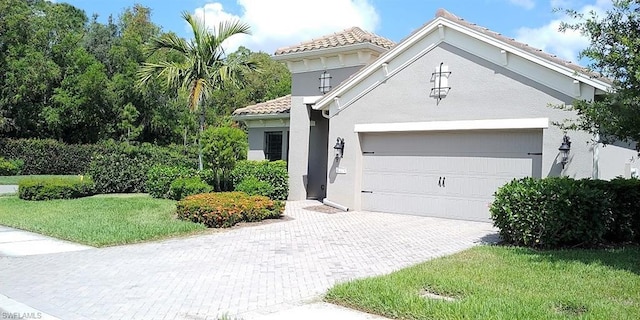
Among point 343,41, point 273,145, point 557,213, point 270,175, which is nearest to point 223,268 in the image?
point 557,213

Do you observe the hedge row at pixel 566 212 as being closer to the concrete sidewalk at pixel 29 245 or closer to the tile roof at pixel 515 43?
the tile roof at pixel 515 43

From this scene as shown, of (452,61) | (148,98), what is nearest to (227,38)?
(452,61)

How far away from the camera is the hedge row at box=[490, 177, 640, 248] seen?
8.98 metres

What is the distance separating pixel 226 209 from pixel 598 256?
7.65 metres

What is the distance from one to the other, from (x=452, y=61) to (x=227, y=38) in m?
8.57

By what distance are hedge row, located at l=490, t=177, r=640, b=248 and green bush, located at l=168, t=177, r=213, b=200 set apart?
9182 mm

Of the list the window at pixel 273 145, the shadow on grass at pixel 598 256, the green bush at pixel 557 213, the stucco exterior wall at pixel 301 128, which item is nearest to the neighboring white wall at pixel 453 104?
the stucco exterior wall at pixel 301 128

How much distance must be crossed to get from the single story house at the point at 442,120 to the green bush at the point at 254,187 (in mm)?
1702

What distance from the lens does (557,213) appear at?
8.97m

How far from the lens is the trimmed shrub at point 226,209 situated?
12.0 m

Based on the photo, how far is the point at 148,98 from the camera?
33.1 metres

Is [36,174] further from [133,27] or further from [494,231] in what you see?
[494,231]

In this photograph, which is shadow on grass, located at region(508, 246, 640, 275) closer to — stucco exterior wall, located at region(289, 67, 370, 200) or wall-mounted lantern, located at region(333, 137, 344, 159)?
wall-mounted lantern, located at region(333, 137, 344, 159)

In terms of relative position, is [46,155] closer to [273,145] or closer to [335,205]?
[273,145]
